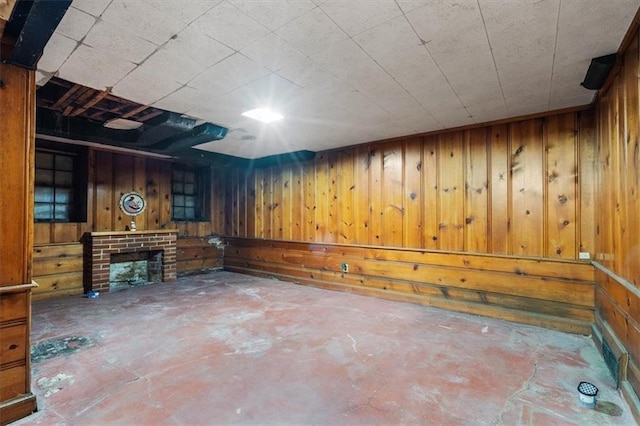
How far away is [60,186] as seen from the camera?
4.84 meters

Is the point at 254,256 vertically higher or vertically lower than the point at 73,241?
lower

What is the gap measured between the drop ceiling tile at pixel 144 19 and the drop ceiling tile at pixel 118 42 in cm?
6

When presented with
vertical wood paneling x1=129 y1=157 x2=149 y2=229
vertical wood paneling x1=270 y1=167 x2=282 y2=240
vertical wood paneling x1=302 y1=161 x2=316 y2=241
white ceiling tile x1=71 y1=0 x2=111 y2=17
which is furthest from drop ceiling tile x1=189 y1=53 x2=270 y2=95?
vertical wood paneling x1=129 y1=157 x2=149 y2=229

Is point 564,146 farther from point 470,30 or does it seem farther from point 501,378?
point 501,378

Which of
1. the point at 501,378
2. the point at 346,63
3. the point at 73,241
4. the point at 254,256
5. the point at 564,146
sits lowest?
the point at 501,378

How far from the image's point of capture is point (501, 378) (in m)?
2.18

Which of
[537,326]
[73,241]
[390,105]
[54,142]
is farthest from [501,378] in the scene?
[54,142]

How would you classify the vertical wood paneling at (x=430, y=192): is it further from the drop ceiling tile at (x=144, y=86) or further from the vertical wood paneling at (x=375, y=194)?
the drop ceiling tile at (x=144, y=86)

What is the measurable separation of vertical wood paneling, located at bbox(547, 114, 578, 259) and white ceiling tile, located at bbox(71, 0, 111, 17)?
3.95 metres

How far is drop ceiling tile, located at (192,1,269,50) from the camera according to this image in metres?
1.67

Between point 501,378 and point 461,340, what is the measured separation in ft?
2.22

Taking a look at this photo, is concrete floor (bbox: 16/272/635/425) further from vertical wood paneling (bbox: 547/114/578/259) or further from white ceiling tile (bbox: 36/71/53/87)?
white ceiling tile (bbox: 36/71/53/87)

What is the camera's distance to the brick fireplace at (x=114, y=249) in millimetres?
4676

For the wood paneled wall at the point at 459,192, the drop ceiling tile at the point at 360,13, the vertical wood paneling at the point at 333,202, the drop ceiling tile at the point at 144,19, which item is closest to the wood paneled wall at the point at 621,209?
the wood paneled wall at the point at 459,192
